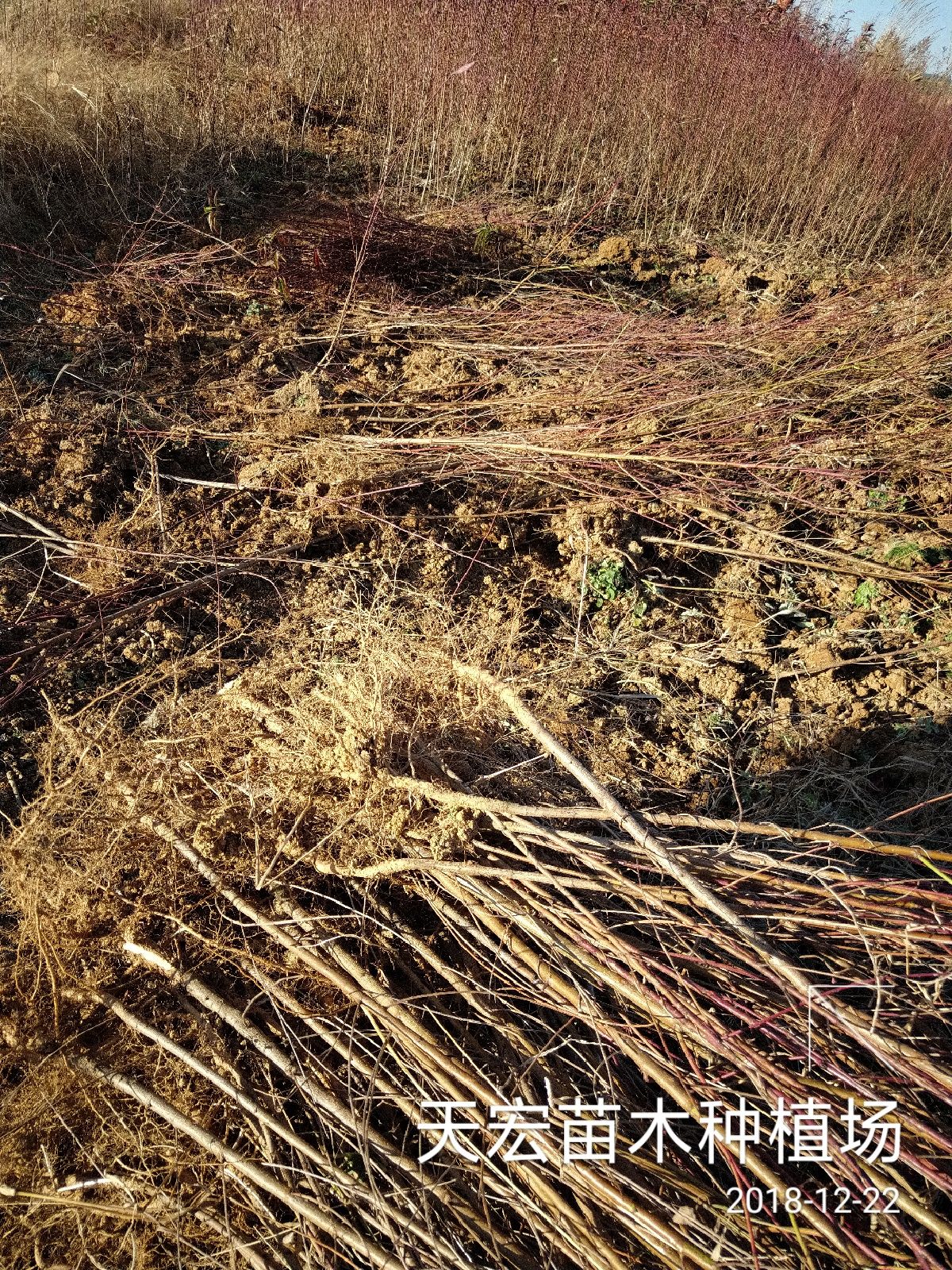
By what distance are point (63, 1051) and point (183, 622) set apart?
132 centimetres

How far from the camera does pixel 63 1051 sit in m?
1.50

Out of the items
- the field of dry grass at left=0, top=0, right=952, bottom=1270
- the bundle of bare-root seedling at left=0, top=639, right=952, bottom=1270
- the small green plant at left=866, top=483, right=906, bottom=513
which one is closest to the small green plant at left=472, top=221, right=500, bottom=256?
the field of dry grass at left=0, top=0, right=952, bottom=1270

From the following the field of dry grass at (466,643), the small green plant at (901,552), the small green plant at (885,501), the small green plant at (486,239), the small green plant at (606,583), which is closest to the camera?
the field of dry grass at (466,643)

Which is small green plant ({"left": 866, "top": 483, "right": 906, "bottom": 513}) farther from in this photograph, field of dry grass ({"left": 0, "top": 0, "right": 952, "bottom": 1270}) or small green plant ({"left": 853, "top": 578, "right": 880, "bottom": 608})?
small green plant ({"left": 853, "top": 578, "right": 880, "bottom": 608})

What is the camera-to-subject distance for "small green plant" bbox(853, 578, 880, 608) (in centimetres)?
285

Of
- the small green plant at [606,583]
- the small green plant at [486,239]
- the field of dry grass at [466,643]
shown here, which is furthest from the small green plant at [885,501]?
the small green plant at [486,239]

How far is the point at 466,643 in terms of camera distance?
2.33m

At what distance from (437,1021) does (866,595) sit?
2.15 m

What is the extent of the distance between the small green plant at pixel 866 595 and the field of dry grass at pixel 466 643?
0.01 meters

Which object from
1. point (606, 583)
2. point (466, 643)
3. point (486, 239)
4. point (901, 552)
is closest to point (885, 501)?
point (901, 552)

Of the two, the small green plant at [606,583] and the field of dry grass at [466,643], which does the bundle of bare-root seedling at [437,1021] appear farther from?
the small green plant at [606,583]

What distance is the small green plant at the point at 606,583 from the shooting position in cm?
281

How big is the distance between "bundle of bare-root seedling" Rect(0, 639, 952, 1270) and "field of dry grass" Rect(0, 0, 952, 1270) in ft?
0.04

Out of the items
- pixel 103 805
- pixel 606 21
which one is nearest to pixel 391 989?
pixel 103 805
